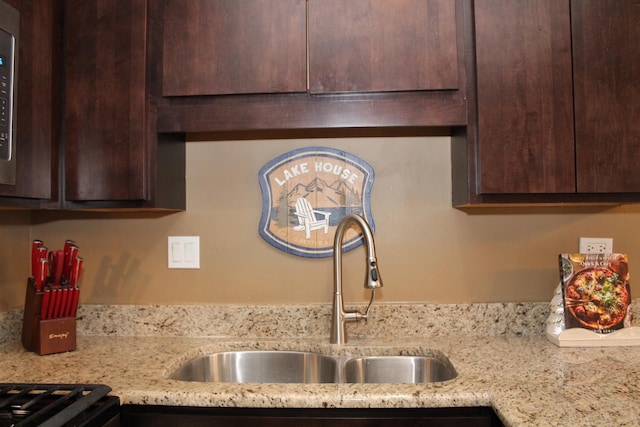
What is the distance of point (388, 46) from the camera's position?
1.41 meters

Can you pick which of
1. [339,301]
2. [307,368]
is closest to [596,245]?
[339,301]

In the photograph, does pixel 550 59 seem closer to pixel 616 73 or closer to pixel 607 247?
pixel 616 73

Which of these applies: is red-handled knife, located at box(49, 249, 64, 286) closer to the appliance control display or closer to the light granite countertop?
the light granite countertop

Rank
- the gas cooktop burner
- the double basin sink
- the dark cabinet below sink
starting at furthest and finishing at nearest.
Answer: the double basin sink < the dark cabinet below sink < the gas cooktop burner

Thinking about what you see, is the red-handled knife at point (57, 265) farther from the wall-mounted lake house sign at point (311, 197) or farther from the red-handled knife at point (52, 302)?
the wall-mounted lake house sign at point (311, 197)

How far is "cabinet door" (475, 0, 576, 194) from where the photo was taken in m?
1.37

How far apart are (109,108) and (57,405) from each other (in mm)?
877

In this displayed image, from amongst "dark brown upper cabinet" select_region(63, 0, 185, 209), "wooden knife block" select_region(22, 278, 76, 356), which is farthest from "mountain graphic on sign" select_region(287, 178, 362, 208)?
"wooden knife block" select_region(22, 278, 76, 356)

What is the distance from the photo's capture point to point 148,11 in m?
1.45

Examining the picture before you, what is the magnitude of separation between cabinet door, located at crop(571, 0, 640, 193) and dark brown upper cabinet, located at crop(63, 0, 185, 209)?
130cm

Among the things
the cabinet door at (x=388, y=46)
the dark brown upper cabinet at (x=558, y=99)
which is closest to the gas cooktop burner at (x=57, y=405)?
the cabinet door at (x=388, y=46)

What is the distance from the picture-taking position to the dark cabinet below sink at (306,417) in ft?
3.58

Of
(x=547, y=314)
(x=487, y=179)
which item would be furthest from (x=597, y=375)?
(x=487, y=179)

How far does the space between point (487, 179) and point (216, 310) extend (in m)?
1.02
